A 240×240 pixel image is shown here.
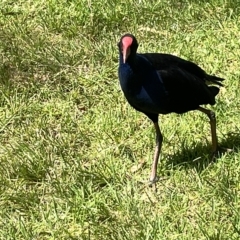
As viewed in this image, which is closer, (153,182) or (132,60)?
(132,60)

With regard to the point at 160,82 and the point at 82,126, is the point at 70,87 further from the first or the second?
the point at 160,82

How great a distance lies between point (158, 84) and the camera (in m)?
3.63

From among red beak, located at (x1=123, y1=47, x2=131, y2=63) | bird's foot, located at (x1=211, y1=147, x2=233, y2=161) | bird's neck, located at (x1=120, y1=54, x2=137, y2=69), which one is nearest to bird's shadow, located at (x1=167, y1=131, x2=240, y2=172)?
bird's foot, located at (x1=211, y1=147, x2=233, y2=161)

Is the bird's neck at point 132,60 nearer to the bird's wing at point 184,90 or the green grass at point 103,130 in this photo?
the bird's wing at point 184,90

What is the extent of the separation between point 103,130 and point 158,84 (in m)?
0.93

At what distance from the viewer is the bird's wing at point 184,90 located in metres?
3.69

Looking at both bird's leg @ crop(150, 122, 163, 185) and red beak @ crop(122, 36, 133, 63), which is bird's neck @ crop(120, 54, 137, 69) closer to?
red beak @ crop(122, 36, 133, 63)

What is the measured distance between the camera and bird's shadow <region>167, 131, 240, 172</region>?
13.0ft

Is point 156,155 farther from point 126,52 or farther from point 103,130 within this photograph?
point 126,52

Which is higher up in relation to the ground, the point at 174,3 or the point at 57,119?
the point at 174,3

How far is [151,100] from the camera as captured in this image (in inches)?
142

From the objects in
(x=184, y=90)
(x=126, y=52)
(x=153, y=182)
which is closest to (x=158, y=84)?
(x=184, y=90)

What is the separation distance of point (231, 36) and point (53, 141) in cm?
198

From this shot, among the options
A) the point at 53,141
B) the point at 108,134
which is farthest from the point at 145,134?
the point at 53,141
